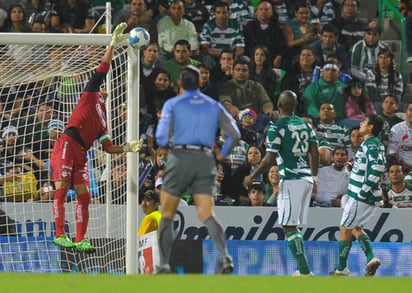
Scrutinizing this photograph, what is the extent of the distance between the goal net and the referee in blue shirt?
4129 mm

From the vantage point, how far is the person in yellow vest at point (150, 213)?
16.6 m

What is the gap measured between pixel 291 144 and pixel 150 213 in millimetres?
2072

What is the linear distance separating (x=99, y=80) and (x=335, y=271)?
12.6 ft

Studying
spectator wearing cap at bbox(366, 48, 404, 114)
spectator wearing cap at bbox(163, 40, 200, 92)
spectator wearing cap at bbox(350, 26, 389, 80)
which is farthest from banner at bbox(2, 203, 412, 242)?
spectator wearing cap at bbox(350, 26, 389, 80)

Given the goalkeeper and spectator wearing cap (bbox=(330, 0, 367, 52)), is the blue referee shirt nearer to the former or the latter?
the goalkeeper

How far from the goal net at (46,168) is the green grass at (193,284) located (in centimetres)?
461

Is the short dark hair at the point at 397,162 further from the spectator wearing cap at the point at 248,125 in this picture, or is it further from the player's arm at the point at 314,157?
the player's arm at the point at 314,157

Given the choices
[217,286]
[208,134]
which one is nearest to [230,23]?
[208,134]

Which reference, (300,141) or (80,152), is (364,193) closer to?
(300,141)

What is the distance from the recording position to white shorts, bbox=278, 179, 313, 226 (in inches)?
622

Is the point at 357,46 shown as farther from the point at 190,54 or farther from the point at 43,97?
the point at 43,97

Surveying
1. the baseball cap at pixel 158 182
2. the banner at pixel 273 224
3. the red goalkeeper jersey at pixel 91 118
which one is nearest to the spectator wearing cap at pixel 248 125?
the baseball cap at pixel 158 182

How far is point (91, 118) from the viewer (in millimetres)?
15141

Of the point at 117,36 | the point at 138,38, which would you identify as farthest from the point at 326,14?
the point at 138,38
